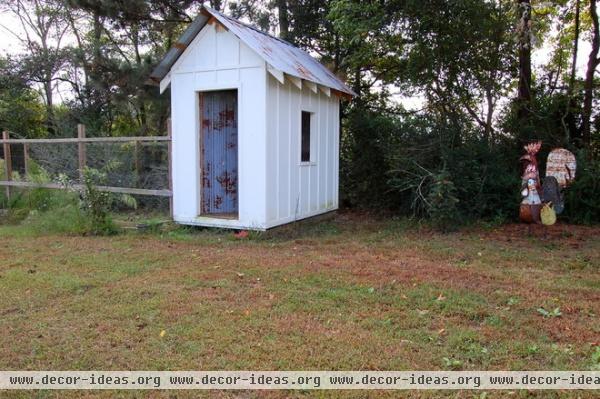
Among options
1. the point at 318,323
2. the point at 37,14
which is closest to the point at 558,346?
the point at 318,323

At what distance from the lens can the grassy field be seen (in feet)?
10.7

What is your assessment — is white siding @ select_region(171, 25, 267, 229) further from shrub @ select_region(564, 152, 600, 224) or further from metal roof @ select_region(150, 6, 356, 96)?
shrub @ select_region(564, 152, 600, 224)

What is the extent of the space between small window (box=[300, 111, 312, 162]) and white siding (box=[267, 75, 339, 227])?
100mm

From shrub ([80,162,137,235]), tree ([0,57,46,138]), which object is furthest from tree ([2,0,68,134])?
shrub ([80,162,137,235])

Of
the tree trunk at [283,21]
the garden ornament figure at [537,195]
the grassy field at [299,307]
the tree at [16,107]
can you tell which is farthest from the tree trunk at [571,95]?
the tree at [16,107]

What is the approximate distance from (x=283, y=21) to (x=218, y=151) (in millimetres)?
5303

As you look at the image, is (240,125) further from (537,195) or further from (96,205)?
(537,195)

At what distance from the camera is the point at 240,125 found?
304 inches

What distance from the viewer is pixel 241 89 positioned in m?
7.66

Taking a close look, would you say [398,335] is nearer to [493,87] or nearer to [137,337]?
[137,337]

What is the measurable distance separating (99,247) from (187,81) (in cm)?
310

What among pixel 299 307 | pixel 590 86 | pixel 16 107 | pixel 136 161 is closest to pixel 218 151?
pixel 136 161

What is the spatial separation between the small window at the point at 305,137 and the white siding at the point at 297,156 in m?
0.10

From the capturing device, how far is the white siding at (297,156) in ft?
25.5
